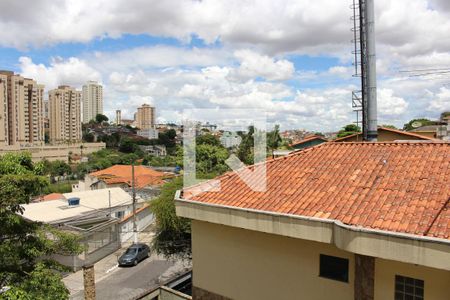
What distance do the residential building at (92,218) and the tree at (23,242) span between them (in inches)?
570

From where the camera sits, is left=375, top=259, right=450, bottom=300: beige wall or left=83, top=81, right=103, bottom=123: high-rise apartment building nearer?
left=375, top=259, right=450, bottom=300: beige wall

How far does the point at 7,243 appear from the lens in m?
7.28

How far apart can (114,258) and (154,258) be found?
2.81 metres

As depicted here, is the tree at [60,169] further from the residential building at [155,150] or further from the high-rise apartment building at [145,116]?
the high-rise apartment building at [145,116]

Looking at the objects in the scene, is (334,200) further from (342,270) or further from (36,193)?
(36,193)

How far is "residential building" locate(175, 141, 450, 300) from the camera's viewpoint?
19.7 ft

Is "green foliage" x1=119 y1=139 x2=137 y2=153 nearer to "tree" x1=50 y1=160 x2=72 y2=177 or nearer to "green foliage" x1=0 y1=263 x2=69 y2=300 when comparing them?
"tree" x1=50 y1=160 x2=72 y2=177

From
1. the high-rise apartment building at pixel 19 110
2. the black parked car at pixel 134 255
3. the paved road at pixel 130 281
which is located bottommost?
the paved road at pixel 130 281

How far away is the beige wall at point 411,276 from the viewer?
6.00m

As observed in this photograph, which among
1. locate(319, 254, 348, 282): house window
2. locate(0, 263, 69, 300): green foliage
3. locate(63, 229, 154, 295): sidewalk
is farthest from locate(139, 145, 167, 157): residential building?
locate(319, 254, 348, 282): house window

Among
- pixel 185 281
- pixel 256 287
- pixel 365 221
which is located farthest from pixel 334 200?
pixel 185 281

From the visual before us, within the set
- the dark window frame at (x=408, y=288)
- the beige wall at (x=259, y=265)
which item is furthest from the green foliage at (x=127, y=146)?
the dark window frame at (x=408, y=288)

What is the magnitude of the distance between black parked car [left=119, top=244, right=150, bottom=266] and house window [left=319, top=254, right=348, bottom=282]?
18273 millimetres

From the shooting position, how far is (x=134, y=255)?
23.4m
